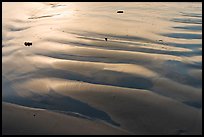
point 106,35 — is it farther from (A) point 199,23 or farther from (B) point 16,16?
(B) point 16,16

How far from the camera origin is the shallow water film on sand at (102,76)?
163 inches

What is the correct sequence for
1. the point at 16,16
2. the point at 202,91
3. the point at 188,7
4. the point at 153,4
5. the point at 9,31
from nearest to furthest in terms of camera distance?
→ the point at 202,91 < the point at 9,31 < the point at 16,16 < the point at 188,7 < the point at 153,4

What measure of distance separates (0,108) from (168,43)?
4.25 metres

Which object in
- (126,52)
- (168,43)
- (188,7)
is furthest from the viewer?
(188,7)

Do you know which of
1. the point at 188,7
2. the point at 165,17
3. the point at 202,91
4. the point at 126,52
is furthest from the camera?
the point at 188,7

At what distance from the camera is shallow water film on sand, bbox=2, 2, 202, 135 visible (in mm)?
4141

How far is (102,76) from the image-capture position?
18.2 ft

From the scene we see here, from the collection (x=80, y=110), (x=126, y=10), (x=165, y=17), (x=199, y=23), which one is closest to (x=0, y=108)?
(x=80, y=110)

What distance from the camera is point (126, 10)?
39.9 feet

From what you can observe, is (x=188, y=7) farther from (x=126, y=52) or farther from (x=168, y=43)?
(x=126, y=52)

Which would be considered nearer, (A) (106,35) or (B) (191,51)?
(B) (191,51)

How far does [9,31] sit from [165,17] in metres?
4.66

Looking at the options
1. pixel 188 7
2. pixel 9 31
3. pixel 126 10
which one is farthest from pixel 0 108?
pixel 188 7

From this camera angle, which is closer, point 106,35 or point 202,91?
point 202,91
